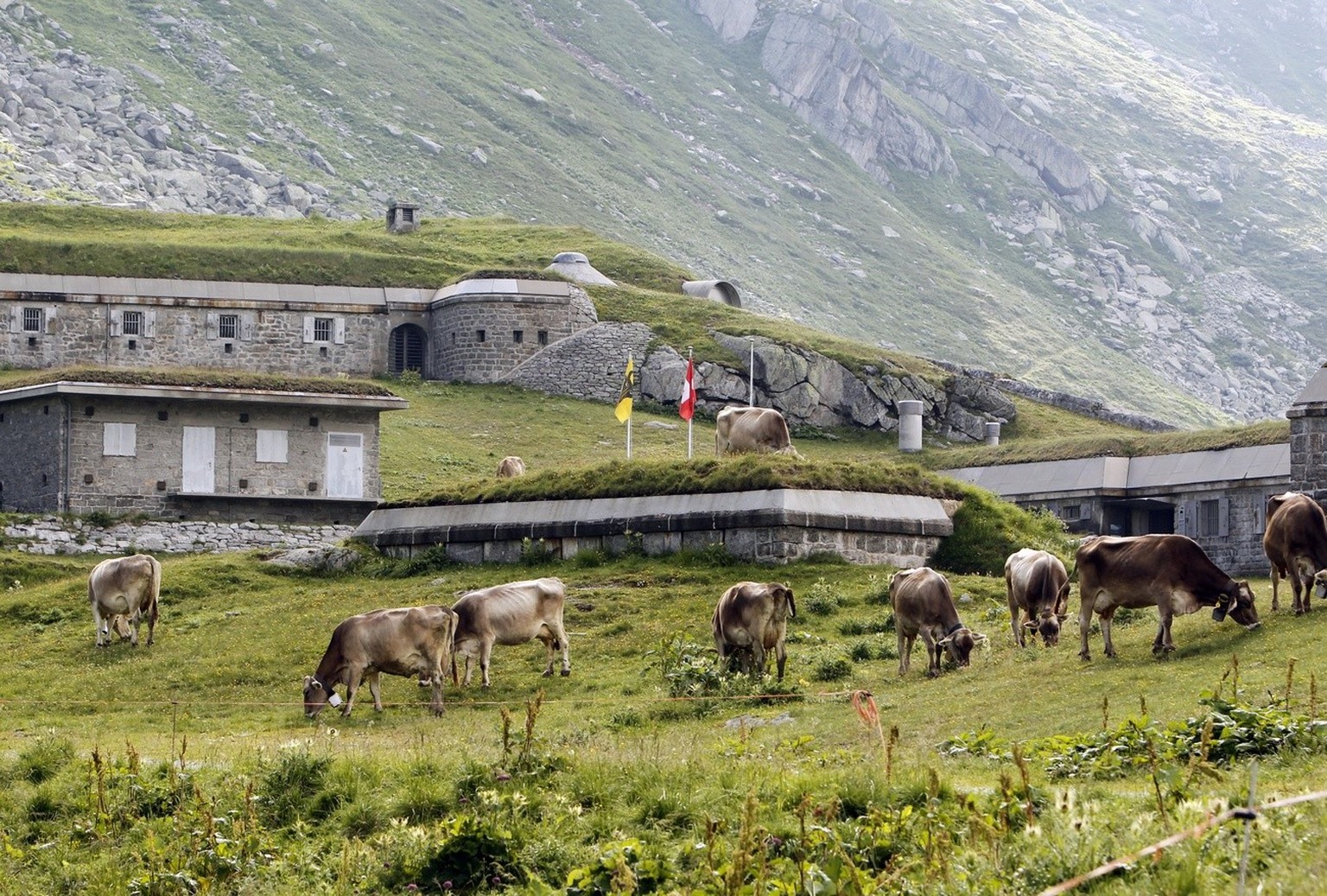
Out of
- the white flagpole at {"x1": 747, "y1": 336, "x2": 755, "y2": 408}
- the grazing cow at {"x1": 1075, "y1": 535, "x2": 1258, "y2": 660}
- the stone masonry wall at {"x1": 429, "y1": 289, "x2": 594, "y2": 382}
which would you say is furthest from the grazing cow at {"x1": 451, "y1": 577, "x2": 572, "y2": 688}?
the stone masonry wall at {"x1": 429, "y1": 289, "x2": 594, "y2": 382}

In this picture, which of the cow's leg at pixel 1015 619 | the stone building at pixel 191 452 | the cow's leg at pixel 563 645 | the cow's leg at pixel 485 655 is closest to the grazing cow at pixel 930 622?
the cow's leg at pixel 1015 619

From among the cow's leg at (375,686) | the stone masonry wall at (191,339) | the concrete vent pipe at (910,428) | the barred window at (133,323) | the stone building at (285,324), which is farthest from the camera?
the barred window at (133,323)

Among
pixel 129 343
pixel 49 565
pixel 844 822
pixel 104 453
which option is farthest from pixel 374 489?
pixel 844 822

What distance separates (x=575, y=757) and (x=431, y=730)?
642 centimetres

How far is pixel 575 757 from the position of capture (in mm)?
18859

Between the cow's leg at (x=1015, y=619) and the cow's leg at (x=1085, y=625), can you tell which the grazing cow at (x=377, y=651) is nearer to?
the cow's leg at (x=1015, y=619)

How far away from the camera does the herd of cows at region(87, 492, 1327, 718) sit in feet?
84.8

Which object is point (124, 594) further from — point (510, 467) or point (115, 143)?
point (115, 143)

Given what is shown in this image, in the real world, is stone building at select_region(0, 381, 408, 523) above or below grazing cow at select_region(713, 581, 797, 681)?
above

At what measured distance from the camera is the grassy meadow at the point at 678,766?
14672 millimetres

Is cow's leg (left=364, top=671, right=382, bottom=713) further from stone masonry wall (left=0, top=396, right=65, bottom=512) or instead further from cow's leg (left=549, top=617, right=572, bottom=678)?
stone masonry wall (left=0, top=396, right=65, bottom=512)

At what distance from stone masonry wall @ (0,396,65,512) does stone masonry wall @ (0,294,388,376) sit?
23815mm

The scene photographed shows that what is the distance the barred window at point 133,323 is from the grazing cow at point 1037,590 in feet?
183

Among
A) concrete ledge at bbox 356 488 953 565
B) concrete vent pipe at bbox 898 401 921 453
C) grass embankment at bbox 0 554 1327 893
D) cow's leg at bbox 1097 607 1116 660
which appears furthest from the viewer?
concrete vent pipe at bbox 898 401 921 453
